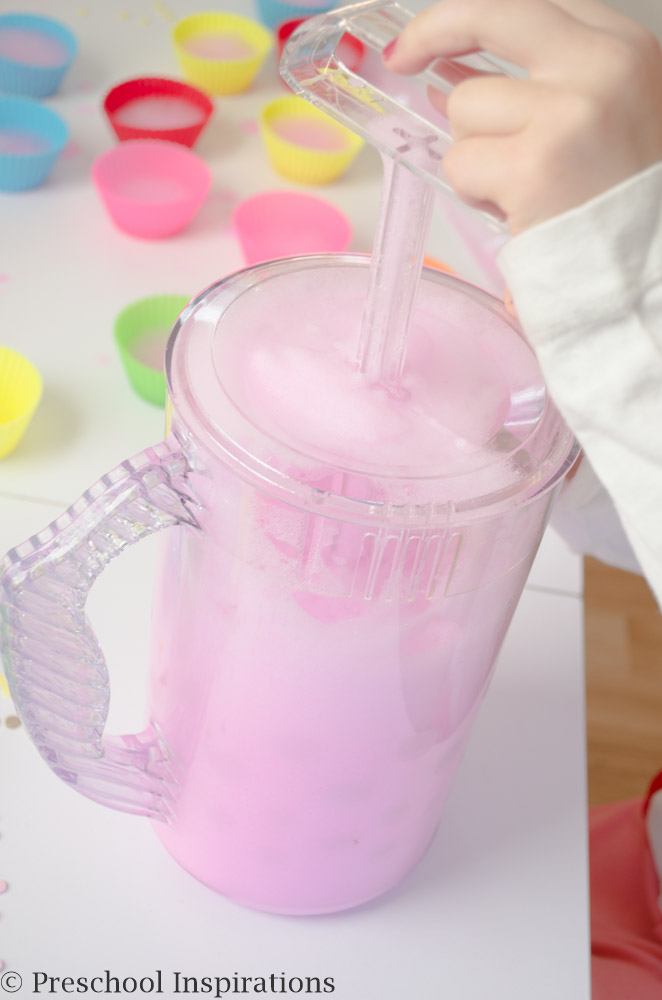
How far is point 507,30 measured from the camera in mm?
338

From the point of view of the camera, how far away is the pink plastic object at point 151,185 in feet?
2.43

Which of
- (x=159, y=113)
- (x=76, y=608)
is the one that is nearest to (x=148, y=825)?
(x=76, y=608)

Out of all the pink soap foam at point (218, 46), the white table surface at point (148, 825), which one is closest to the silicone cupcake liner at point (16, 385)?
the white table surface at point (148, 825)

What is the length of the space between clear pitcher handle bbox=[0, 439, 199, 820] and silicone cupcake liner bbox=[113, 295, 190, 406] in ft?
0.85

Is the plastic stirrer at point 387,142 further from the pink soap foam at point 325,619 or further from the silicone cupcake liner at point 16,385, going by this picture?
the silicone cupcake liner at point 16,385

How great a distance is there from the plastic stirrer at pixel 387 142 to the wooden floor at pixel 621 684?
79cm

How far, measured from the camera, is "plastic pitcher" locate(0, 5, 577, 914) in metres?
0.35

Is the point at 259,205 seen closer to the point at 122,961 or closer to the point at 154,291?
the point at 154,291

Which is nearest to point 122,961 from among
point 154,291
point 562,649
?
point 562,649

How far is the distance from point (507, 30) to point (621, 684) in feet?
3.06

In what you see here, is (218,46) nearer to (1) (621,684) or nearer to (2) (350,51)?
(2) (350,51)

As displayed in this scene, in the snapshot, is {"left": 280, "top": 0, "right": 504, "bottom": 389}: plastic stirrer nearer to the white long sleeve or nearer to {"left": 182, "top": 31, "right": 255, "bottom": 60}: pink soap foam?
the white long sleeve

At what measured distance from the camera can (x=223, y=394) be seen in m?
0.36

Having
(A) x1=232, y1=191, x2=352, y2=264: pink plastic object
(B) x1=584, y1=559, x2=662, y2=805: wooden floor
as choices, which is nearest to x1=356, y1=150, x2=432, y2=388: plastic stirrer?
(A) x1=232, y1=191, x2=352, y2=264: pink plastic object
